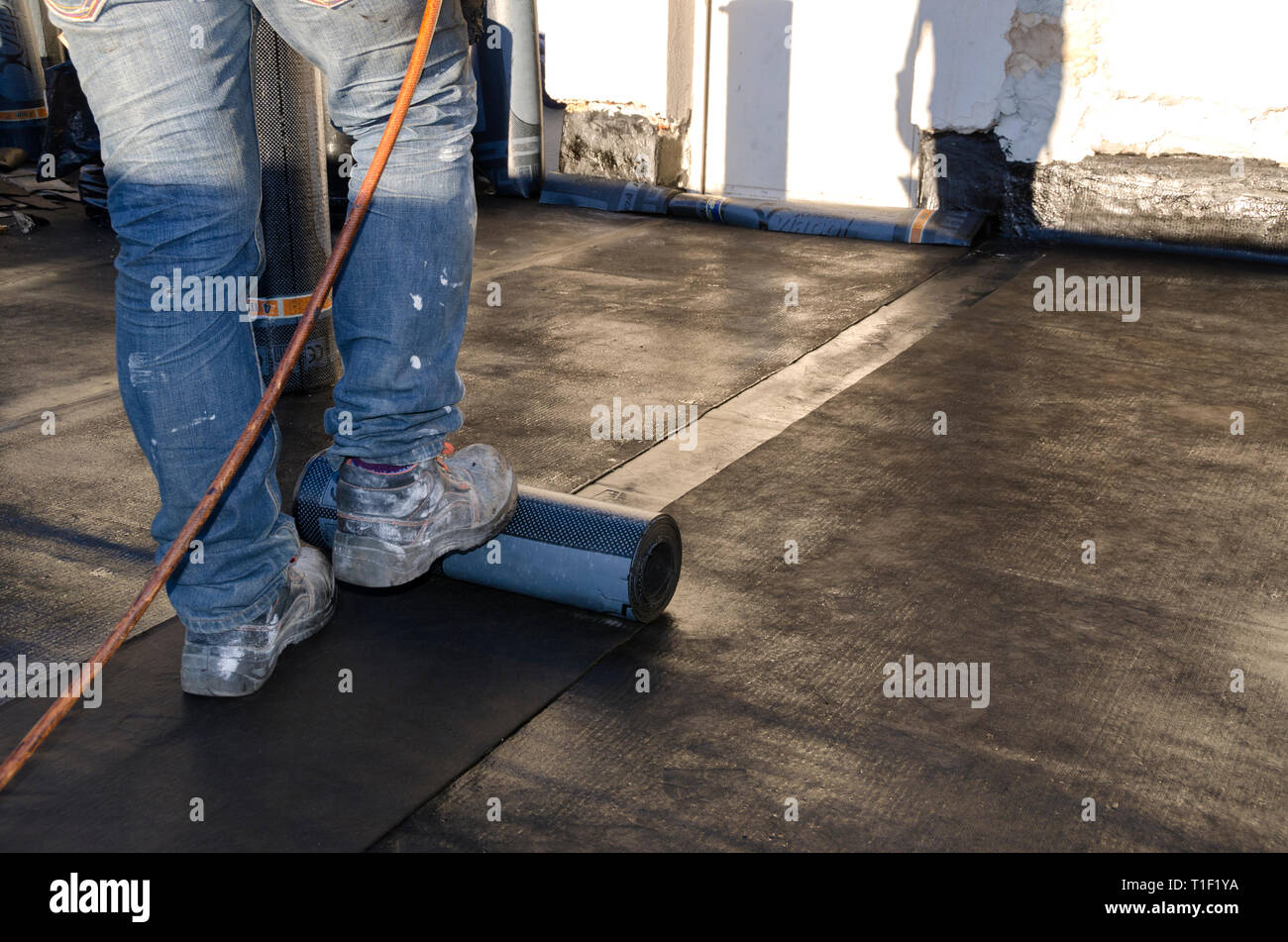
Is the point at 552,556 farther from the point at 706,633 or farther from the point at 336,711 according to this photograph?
the point at 336,711

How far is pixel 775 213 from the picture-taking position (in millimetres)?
4547

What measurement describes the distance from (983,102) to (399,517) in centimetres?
357

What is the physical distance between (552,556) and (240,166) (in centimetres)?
66

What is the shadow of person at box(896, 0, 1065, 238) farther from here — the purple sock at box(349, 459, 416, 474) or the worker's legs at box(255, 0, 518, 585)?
the purple sock at box(349, 459, 416, 474)

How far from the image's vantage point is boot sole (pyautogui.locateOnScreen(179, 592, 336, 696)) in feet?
4.88

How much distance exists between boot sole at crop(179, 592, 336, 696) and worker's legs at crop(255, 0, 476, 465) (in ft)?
0.93

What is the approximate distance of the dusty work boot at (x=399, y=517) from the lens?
5.14ft

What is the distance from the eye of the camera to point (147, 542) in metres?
1.97
